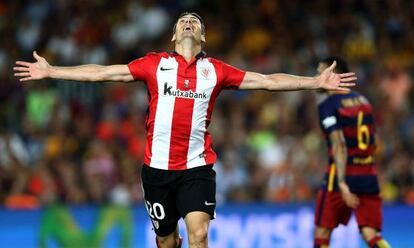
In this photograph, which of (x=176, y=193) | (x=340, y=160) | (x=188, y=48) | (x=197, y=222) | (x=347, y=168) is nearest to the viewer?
(x=197, y=222)

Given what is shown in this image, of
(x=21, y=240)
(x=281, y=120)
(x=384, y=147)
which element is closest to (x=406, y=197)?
(x=384, y=147)

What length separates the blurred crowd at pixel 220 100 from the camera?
15688mm

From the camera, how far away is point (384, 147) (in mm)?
16438

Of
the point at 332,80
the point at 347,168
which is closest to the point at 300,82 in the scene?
the point at 332,80

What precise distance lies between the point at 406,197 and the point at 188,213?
23.8 feet

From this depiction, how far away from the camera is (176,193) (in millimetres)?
9344

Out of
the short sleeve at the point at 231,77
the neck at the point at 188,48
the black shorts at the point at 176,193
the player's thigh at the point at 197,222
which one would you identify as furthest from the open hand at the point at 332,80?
the player's thigh at the point at 197,222

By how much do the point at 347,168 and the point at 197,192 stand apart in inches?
107

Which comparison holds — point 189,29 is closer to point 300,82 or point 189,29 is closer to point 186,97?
point 186,97

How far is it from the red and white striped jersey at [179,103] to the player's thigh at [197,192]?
81 mm

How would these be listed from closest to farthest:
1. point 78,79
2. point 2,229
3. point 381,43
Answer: point 78,79, point 2,229, point 381,43

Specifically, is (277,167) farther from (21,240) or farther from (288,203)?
(21,240)

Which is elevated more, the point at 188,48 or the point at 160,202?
the point at 188,48

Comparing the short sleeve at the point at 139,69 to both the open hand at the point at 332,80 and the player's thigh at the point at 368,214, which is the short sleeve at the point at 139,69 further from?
the player's thigh at the point at 368,214
